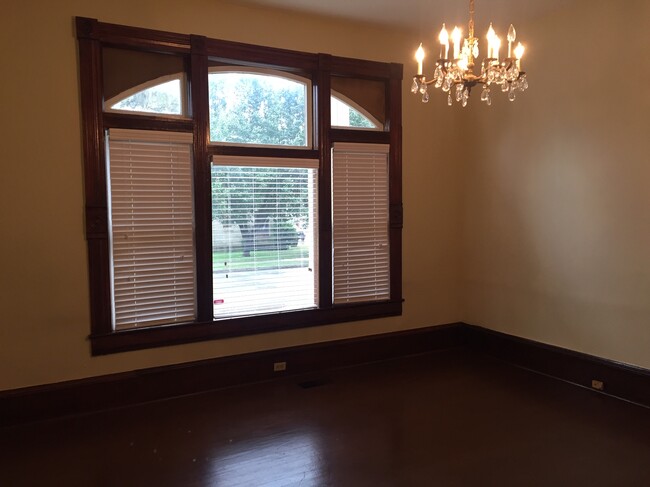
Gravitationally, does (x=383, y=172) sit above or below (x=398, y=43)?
below

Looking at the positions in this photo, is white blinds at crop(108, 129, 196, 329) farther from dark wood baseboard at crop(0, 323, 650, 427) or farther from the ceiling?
the ceiling

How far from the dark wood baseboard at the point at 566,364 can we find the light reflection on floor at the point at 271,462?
2.38 metres

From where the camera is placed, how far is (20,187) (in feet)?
11.3

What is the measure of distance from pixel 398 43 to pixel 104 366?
12.9 feet

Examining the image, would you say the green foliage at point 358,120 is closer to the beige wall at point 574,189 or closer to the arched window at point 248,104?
the arched window at point 248,104

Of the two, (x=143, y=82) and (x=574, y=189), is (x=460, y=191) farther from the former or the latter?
(x=143, y=82)

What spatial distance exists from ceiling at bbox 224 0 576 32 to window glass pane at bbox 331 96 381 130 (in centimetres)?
76

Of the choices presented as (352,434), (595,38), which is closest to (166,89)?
(352,434)

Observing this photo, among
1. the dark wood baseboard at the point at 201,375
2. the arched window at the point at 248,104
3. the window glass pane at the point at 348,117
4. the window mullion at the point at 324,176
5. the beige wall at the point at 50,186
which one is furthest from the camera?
the window glass pane at the point at 348,117

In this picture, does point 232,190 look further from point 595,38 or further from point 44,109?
point 595,38

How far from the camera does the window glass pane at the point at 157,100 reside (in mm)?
3799

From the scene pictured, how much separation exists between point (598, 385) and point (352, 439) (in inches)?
85.4

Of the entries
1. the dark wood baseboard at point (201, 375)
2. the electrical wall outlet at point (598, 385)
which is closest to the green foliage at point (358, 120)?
the dark wood baseboard at point (201, 375)

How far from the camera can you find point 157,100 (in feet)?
12.8
